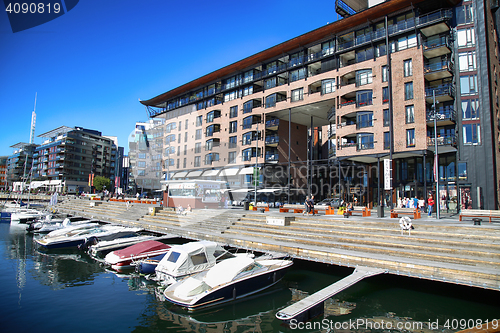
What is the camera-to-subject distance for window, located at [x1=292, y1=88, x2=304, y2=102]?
45.0 meters

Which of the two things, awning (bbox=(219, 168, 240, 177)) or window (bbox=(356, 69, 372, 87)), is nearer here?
window (bbox=(356, 69, 372, 87))

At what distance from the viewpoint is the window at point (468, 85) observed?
3262 centimetres

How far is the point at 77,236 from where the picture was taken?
24.9 metres

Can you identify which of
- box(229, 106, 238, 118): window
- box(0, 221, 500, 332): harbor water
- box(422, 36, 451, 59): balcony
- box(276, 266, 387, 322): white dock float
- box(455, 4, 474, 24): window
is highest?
box(455, 4, 474, 24): window

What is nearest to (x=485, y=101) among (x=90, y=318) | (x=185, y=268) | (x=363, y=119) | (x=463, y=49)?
(x=463, y=49)

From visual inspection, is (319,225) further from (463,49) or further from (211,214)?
(463,49)

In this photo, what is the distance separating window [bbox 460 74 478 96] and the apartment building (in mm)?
98

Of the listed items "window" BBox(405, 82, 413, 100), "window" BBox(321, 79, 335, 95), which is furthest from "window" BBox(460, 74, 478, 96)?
"window" BBox(321, 79, 335, 95)

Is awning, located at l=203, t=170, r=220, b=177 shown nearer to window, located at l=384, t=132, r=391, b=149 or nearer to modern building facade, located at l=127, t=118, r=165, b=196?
modern building facade, located at l=127, t=118, r=165, b=196

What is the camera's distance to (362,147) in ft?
120

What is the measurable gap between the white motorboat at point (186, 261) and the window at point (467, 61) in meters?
35.5

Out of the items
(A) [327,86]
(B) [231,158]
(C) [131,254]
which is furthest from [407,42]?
(C) [131,254]

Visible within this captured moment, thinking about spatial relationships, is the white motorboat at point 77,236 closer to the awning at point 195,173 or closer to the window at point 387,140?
the window at point 387,140

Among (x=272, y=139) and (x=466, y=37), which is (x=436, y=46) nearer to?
(x=466, y=37)
